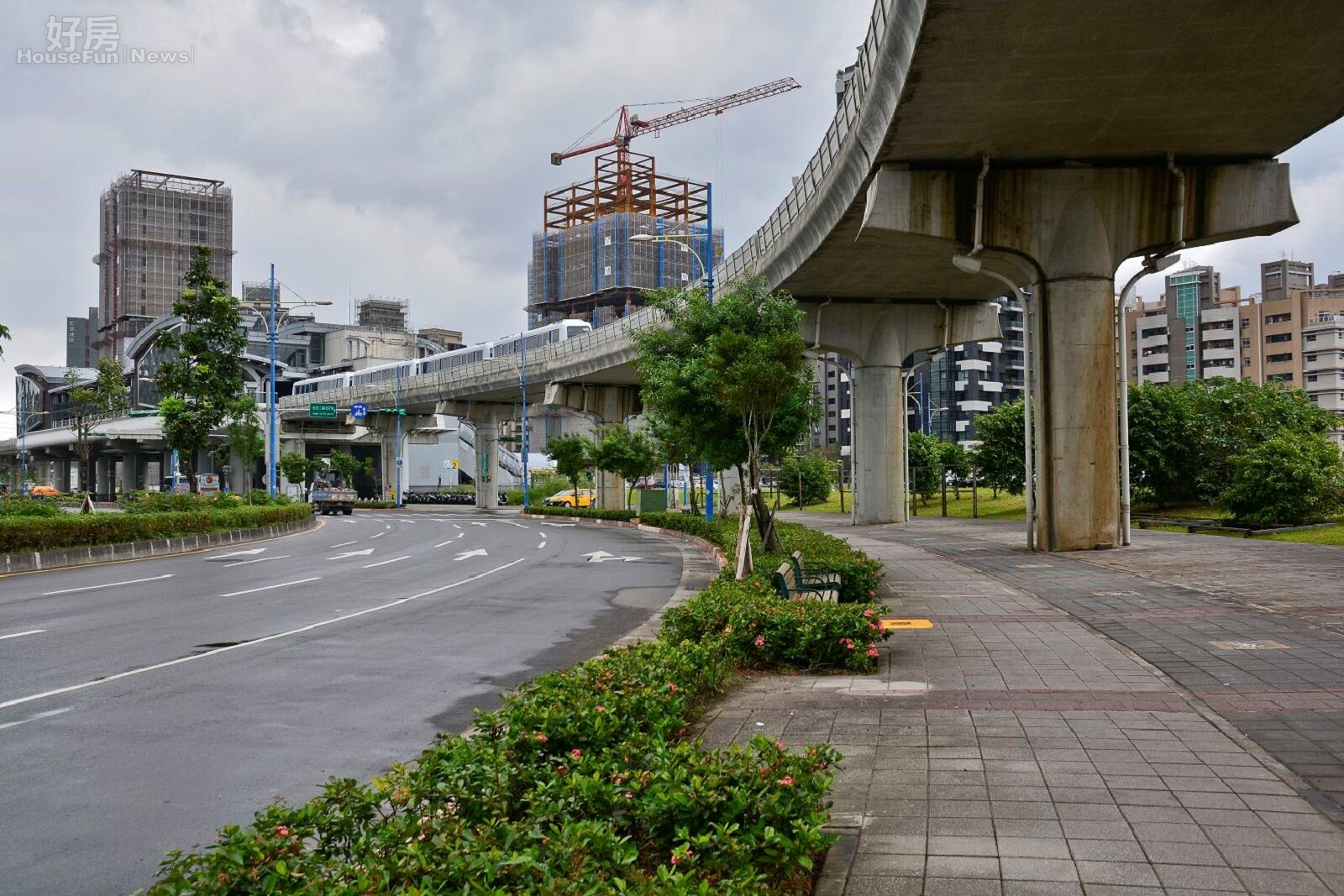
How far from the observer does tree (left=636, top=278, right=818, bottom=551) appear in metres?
16.9

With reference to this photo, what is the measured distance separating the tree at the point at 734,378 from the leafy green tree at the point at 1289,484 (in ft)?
45.9

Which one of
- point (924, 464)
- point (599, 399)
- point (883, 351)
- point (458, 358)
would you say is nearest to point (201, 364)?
point (883, 351)

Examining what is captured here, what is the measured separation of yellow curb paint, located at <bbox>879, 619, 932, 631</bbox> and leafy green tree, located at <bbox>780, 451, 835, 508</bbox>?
46.9 metres

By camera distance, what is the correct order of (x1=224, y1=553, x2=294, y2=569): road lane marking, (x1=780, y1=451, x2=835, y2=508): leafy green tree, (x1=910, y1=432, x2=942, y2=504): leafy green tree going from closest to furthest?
(x1=224, y1=553, x2=294, y2=569): road lane marking → (x1=910, y1=432, x2=942, y2=504): leafy green tree → (x1=780, y1=451, x2=835, y2=508): leafy green tree

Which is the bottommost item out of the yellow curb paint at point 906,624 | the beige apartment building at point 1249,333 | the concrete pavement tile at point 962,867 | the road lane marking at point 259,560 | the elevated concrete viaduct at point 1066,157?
the road lane marking at point 259,560

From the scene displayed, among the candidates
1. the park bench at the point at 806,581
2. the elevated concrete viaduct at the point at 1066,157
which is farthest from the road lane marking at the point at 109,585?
the elevated concrete viaduct at the point at 1066,157

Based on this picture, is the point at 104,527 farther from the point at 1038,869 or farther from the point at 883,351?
the point at 1038,869

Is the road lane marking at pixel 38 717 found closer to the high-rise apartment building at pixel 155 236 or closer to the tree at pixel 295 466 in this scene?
the tree at pixel 295 466

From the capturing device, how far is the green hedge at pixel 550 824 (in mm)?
3469

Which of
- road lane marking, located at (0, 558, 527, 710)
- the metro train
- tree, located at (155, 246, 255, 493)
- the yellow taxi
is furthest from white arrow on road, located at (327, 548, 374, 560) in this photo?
the yellow taxi

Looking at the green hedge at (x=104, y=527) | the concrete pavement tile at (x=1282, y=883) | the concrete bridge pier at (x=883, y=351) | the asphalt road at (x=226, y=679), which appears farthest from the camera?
the concrete bridge pier at (x=883, y=351)

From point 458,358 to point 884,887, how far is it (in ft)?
246

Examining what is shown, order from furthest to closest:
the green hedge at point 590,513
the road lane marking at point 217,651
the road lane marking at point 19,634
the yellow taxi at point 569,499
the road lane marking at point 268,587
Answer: the yellow taxi at point 569,499 → the green hedge at point 590,513 → the road lane marking at point 268,587 → the road lane marking at point 19,634 → the road lane marking at point 217,651

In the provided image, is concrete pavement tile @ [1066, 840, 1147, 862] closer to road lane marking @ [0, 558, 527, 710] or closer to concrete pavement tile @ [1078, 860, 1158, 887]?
concrete pavement tile @ [1078, 860, 1158, 887]
